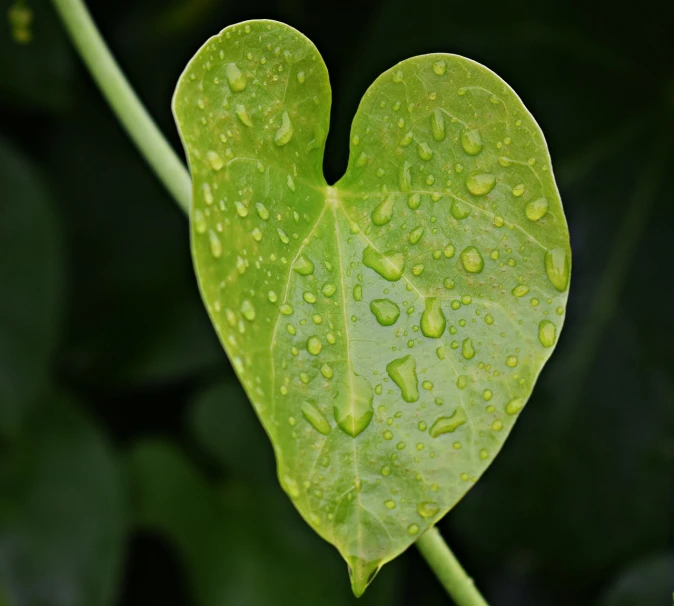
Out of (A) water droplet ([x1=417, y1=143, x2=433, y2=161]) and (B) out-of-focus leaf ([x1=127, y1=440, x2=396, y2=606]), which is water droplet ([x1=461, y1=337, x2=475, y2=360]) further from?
(B) out-of-focus leaf ([x1=127, y1=440, x2=396, y2=606])

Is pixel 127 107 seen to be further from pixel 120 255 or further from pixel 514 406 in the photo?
pixel 120 255

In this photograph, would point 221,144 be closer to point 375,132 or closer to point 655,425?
point 375,132

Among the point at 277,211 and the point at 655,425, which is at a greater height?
the point at 277,211

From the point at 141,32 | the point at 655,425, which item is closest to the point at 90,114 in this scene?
the point at 141,32

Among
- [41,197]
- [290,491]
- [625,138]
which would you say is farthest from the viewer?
[625,138]

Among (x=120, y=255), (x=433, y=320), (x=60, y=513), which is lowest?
A: (x=60, y=513)

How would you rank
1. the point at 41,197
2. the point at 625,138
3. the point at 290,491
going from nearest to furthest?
the point at 290,491 < the point at 41,197 < the point at 625,138

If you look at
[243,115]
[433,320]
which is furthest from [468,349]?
[243,115]
